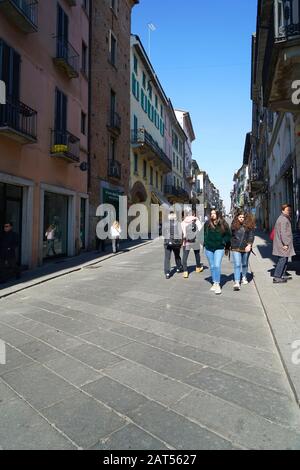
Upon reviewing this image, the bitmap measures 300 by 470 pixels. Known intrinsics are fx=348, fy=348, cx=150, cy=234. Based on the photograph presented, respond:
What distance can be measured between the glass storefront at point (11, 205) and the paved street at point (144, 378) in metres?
5.04

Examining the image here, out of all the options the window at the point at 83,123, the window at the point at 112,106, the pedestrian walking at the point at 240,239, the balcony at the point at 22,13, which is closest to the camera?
the pedestrian walking at the point at 240,239

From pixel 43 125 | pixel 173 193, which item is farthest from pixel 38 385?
pixel 173 193

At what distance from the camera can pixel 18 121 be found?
10703 mm

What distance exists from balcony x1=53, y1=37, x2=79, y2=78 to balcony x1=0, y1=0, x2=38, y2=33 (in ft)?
4.95

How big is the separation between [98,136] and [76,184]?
441cm

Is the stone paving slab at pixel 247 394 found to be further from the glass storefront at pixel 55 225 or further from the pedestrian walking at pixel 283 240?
the glass storefront at pixel 55 225

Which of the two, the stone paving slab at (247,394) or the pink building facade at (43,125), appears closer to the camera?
the stone paving slab at (247,394)

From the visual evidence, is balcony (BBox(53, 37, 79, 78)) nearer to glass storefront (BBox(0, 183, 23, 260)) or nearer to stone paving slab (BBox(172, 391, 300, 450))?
glass storefront (BBox(0, 183, 23, 260))

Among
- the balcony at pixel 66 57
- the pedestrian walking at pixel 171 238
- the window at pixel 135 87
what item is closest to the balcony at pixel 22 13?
the balcony at pixel 66 57

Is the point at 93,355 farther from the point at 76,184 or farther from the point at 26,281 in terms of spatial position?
the point at 76,184

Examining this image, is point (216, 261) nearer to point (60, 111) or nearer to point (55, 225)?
point (55, 225)

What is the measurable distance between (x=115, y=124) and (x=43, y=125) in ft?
30.1

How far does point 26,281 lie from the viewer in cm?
923

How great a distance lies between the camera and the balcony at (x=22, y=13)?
9836 mm
